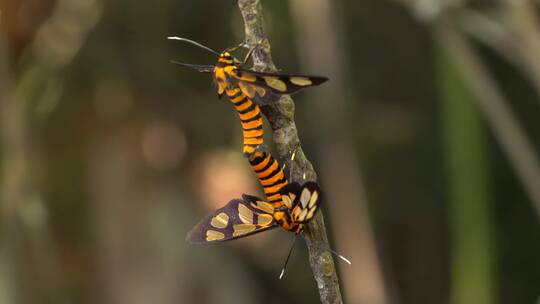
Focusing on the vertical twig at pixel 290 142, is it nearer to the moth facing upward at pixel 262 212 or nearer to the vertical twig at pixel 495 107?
the moth facing upward at pixel 262 212

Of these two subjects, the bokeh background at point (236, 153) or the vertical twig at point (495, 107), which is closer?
the vertical twig at point (495, 107)

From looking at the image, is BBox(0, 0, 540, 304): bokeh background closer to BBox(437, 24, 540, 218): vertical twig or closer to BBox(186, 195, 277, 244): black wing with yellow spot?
BBox(437, 24, 540, 218): vertical twig

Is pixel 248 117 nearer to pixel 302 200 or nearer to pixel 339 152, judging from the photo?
pixel 302 200

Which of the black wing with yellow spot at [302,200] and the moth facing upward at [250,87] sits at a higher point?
the moth facing upward at [250,87]

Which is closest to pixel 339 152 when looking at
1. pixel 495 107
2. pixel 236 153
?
pixel 495 107

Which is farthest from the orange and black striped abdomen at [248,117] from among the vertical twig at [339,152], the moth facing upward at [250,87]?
the vertical twig at [339,152]

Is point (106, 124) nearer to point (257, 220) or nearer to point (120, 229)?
point (120, 229)

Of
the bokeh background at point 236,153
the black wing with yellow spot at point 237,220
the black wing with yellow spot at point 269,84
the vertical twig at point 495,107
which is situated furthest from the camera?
the bokeh background at point 236,153

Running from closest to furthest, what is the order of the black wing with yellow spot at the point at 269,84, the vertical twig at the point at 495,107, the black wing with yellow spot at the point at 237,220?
the black wing with yellow spot at the point at 269,84
the black wing with yellow spot at the point at 237,220
the vertical twig at the point at 495,107
